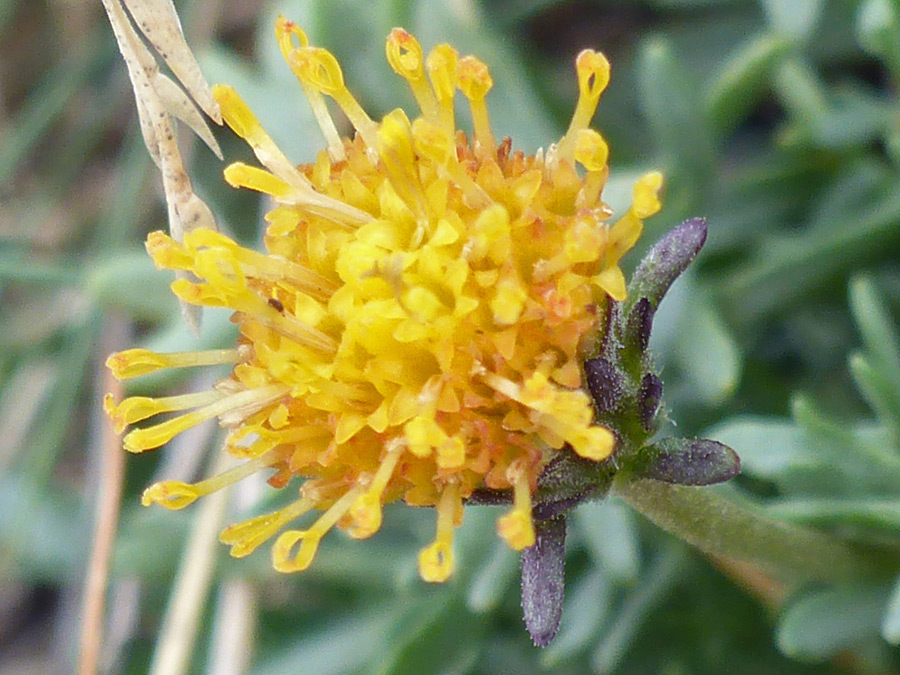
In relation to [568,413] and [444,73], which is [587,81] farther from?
[568,413]

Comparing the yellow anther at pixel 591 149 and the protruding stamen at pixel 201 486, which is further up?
the yellow anther at pixel 591 149

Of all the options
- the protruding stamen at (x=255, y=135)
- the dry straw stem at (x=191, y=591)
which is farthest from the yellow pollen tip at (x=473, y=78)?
the dry straw stem at (x=191, y=591)

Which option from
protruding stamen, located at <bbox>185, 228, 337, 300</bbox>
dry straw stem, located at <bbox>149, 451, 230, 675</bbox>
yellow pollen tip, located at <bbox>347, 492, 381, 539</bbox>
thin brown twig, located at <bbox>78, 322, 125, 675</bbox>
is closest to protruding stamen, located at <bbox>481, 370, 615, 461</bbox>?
yellow pollen tip, located at <bbox>347, 492, 381, 539</bbox>

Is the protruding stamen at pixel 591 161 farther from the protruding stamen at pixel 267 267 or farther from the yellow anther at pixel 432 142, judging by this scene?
the protruding stamen at pixel 267 267

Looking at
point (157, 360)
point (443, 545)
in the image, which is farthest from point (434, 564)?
point (157, 360)

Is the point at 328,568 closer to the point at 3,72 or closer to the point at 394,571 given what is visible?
the point at 394,571

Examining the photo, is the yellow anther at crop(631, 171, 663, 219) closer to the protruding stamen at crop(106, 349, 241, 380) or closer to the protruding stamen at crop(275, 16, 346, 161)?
the protruding stamen at crop(275, 16, 346, 161)
